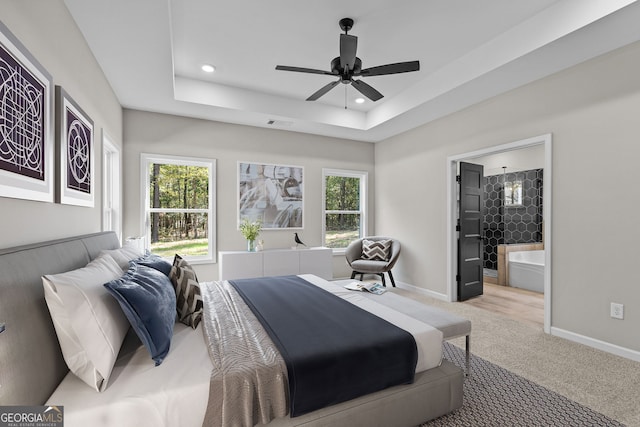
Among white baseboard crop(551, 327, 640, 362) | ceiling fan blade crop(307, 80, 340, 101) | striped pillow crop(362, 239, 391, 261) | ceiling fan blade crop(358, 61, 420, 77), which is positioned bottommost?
white baseboard crop(551, 327, 640, 362)

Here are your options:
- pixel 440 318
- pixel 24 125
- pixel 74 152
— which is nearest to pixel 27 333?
pixel 24 125

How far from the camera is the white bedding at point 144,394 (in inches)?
44.9

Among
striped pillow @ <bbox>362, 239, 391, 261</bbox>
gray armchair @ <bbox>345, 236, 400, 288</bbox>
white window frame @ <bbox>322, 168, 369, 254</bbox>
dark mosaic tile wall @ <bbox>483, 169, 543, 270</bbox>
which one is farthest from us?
dark mosaic tile wall @ <bbox>483, 169, 543, 270</bbox>

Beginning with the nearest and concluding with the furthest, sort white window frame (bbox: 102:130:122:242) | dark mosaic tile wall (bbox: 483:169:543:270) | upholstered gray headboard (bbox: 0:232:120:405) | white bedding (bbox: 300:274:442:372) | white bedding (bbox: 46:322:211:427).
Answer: upholstered gray headboard (bbox: 0:232:120:405) < white bedding (bbox: 46:322:211:427) < white bedding (bbox: 300:274:442:372) < white window frame (bbox: 102:130:122:242) < dark mosaic tile wall (bbox: 483:169:543:270)

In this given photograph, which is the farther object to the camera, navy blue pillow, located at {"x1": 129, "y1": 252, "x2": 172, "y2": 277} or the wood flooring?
the wood flooring

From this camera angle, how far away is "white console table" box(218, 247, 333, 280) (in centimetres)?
417

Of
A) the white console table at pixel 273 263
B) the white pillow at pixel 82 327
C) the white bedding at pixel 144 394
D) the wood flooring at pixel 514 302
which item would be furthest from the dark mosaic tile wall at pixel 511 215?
the white pillow at pixel 82 327

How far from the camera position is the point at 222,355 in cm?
145

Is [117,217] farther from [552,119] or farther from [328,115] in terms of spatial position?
[552,119]

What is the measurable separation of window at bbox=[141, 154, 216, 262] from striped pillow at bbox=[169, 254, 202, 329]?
2445mm

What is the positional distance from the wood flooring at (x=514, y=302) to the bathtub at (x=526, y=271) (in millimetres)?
111

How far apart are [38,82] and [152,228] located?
2915mm

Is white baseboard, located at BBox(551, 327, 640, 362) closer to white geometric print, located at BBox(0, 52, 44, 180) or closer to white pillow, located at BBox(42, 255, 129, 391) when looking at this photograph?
white pillow, located at BBox(42, 255, 129, 391)

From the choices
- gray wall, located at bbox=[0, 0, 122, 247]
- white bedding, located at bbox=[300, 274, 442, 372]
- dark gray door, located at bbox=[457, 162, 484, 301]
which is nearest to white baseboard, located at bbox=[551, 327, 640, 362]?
dark gray door, located at bbox=[457, 162, 484, 301]
